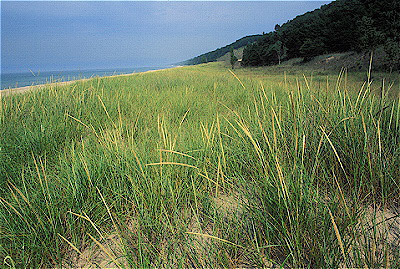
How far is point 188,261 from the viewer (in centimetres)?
90

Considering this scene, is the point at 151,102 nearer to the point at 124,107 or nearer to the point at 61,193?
the point at 124,107

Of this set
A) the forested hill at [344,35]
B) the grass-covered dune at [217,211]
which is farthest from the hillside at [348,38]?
the grass-covered dune at [217,211]

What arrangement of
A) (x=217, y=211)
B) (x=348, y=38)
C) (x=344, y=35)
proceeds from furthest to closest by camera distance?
(x=344, y=35) < (x=348, y=38) < (x=217, y=211)

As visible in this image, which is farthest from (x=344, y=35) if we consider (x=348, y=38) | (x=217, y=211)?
(x=217, y=211)

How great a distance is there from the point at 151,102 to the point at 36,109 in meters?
1.45

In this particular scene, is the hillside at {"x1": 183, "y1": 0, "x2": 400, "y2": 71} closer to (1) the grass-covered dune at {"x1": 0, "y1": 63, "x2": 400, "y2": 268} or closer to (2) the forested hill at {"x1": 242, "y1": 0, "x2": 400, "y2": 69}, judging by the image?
(2) the forested hill at {"x1": 242, "y1": 0, "x2": 400, "y2": 69}

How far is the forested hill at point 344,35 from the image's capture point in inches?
441

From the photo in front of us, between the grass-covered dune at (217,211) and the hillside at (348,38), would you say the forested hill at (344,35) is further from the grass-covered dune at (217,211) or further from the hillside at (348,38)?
the grass-covered dune at (217,211)

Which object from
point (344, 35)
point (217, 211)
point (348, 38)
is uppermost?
point (344, 35)

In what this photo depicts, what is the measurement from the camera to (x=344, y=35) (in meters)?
20.0

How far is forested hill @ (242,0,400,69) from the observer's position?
1120cm

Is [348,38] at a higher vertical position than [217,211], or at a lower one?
higher

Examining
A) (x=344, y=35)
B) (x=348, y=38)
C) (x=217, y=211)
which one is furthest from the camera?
(x=344, y=35)

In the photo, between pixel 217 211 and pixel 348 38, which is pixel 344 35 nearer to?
pixel 348 38
